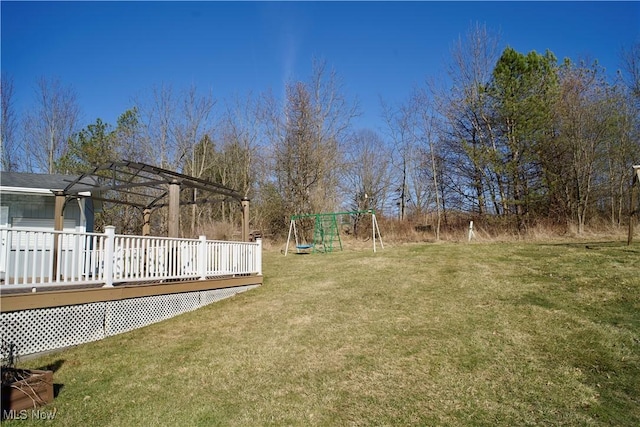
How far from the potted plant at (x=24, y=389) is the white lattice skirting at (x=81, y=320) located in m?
1.37

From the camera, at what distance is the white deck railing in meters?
6.22

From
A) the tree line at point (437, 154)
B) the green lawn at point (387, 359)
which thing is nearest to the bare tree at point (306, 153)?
the tree line at point (437, 154)

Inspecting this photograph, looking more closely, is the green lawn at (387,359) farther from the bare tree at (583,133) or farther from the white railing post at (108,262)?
the bare tree at (583,133)

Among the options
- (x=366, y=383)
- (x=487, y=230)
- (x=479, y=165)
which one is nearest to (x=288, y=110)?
(x=479, y=165)

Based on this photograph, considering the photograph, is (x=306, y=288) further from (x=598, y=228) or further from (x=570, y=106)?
(x=570, y=106)

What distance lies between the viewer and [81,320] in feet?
20.5

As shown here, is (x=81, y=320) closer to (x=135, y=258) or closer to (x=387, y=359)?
(x=135, y=258)

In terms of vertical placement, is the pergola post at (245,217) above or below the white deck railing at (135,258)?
above

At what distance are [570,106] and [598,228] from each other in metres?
5.99

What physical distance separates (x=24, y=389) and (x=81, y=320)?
219 centimetres

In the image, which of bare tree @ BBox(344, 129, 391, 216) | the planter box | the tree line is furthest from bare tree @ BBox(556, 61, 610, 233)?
the planter box

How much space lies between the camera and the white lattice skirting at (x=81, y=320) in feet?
18.3

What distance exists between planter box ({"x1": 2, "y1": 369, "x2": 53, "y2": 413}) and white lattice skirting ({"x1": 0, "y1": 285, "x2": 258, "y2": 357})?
4.94 ft

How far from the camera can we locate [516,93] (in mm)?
19672
